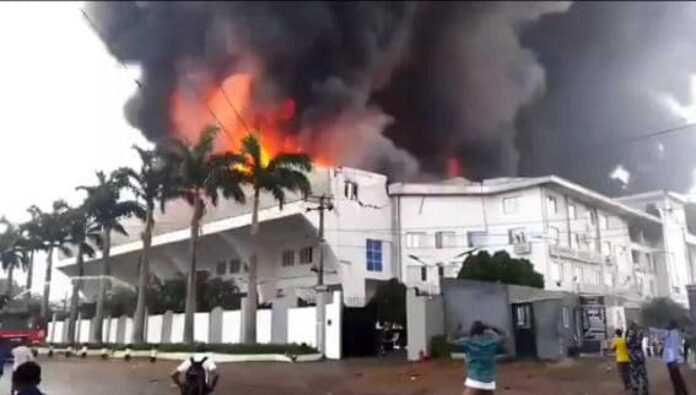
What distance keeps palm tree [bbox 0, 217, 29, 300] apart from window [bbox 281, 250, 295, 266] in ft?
39.9

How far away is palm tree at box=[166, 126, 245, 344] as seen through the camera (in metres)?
21.9

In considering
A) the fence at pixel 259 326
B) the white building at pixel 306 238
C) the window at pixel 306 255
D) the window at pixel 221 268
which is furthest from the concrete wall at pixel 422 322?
the window at pixel 221 268

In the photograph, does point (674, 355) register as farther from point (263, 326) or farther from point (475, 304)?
point (263, 326)

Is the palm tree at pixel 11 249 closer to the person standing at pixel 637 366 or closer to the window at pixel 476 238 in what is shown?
the window at pixel 476 238

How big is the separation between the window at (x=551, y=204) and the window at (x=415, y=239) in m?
5.79

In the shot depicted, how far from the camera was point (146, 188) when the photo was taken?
25625 mm

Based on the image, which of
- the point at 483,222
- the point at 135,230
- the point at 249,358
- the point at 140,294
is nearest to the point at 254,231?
the point at 249,358

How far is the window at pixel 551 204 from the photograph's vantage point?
98.9 ft

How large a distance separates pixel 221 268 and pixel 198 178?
37.9 feet

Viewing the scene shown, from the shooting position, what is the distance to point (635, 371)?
9.63 meters

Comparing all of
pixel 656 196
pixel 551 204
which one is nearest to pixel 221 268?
pixel 551 204

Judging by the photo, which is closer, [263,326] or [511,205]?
[263,326]

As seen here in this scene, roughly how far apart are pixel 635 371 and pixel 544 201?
68.9 ft

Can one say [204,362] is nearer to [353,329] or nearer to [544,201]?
[353,329]
